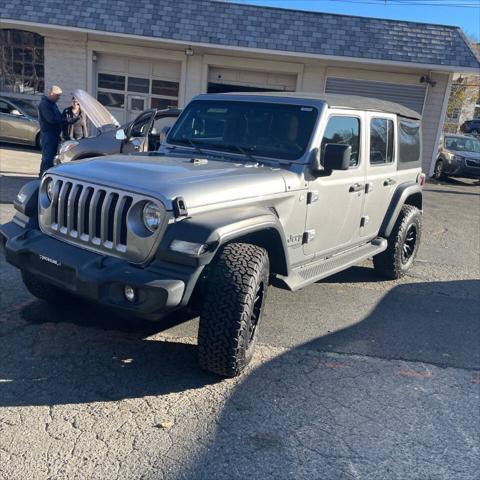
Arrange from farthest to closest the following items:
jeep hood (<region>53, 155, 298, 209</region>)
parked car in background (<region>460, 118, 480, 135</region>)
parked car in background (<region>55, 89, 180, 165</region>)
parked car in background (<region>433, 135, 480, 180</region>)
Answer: parked car in background (<region>460, 118, 480, 135</region>) → parked car in background (<region>433, 135, 480, 180</region>) → parked car in background (<region>55, 89, 180, 165</region>) → jeep hood (<region>53, 155, 298, 209</region>)

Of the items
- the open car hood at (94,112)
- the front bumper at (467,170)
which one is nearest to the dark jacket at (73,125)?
the open car hood at (94,112)

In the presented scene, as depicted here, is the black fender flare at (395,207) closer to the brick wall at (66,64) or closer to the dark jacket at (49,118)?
the dark jacket at (49,118)

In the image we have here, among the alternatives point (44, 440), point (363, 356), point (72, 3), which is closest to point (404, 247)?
point (363, 356)

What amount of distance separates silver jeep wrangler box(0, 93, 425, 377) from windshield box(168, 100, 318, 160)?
0.01 m

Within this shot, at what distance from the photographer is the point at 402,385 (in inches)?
147

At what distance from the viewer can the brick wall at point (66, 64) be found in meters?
15.9

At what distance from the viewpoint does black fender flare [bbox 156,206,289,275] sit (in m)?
3.09

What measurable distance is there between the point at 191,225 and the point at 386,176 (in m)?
3.11

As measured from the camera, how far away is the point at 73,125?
32.0 feet

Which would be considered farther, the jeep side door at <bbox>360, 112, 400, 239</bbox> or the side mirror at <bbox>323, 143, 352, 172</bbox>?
the jeep side door at <bbox>360, 112, 400, 239</bbox>

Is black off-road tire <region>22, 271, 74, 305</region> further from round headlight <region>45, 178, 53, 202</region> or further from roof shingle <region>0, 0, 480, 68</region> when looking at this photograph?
roof shingle <region>0, 0, 480, 68</region>

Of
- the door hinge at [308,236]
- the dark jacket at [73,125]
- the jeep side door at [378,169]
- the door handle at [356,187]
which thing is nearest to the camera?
the door hinge at [308,236]

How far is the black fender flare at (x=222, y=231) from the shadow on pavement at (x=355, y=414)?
937mm

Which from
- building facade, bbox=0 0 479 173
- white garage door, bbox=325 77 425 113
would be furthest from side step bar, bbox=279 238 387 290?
white garage door, bbox=325 77 425 113
